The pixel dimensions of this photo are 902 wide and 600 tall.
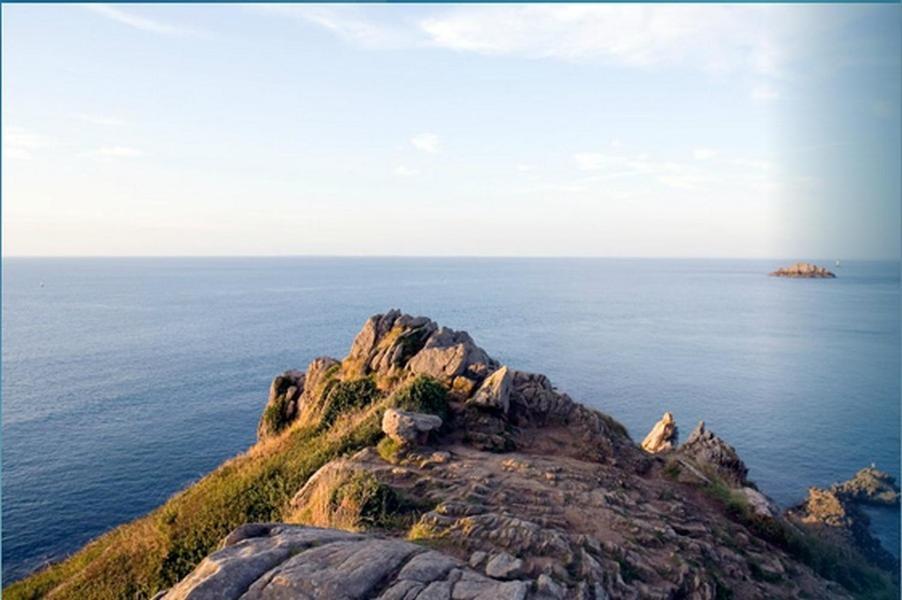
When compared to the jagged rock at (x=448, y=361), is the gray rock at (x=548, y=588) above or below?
below

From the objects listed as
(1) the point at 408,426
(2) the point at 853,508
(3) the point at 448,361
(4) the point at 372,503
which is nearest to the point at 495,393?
(3) the point at 448,361

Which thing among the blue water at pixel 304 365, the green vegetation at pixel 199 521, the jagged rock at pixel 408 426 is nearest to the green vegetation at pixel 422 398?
the green vegetation at pixel 199 521

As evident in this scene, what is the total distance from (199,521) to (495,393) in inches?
507

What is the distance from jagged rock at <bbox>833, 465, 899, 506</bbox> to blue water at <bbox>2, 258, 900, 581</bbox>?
1502 millimetres

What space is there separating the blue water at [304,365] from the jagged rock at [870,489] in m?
1.50

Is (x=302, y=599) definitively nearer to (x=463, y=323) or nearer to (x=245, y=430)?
(x=245, y=430)

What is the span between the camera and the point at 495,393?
2223 cm

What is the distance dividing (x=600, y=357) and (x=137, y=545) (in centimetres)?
7338

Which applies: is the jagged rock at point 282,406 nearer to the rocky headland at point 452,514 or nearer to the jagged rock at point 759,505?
the rocky headland at point 452,514

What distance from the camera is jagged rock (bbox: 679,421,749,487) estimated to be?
2580 cm

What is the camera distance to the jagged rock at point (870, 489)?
46.8 meters

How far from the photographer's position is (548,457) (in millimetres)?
20328

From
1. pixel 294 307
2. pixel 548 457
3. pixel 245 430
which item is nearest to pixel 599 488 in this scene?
pixel 548 457

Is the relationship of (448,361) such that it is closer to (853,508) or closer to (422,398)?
(422,398)
